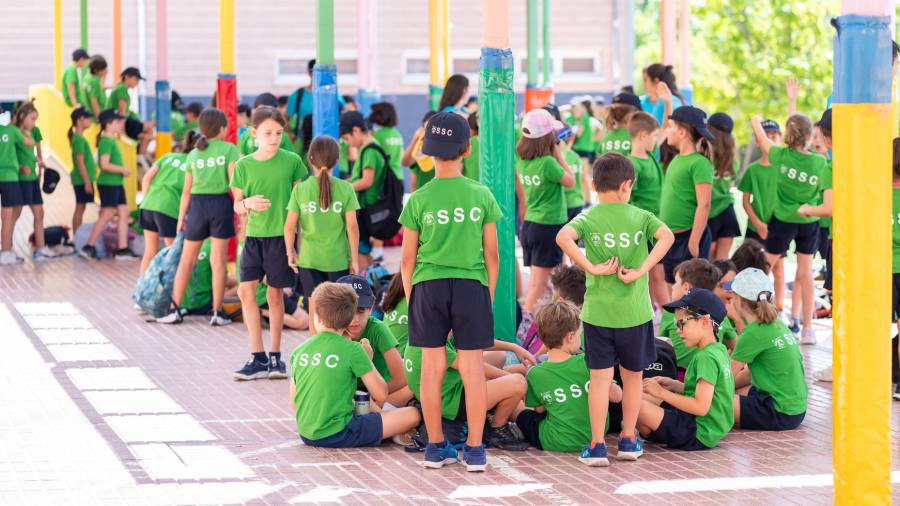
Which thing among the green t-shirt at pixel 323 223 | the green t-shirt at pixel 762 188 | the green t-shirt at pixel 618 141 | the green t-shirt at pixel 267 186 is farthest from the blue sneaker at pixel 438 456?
the green t-shirt at pixel 618 141

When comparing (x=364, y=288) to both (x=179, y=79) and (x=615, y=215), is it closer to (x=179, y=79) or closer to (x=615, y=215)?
(x=615, y=215)

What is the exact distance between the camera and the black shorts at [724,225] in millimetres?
11562

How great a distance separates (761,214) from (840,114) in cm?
597

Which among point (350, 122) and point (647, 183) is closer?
point (647, 183)

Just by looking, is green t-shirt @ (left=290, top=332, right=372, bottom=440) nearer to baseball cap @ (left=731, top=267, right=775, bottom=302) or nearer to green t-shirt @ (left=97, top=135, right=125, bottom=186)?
baseball cap @ (left=731, top=267, right=775, bottom=302)

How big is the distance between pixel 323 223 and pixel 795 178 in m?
3.95

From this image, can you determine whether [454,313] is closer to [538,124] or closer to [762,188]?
[538,124]

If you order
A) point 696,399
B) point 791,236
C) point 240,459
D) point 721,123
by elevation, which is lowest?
point 240,459

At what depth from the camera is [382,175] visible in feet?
42.7

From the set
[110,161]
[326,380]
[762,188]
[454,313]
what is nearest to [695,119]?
[762,188]

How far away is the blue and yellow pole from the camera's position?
5.64 meters

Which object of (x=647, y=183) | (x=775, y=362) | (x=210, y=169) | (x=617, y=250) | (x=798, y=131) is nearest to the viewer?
(x=617, y=250)

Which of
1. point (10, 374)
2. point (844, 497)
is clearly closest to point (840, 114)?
point (844, 497)

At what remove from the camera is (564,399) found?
7926 mm
